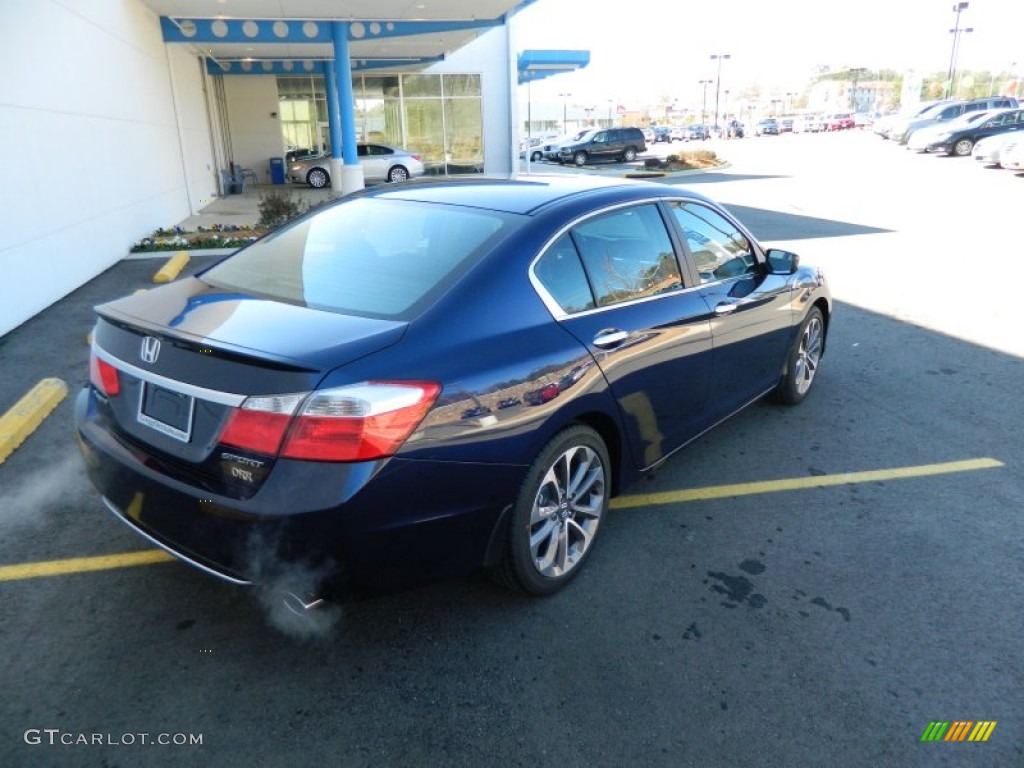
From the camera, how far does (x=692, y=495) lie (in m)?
4.15

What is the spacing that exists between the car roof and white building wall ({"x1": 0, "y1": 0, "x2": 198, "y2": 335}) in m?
5.34

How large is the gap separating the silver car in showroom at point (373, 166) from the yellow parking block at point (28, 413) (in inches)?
848

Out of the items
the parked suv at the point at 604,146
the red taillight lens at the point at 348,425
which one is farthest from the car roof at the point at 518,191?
the parked suv at the point at 604,146

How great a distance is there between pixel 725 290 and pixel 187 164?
648 inches

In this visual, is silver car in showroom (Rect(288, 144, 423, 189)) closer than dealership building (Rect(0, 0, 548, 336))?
No

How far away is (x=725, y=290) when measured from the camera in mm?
4180

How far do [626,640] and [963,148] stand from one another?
3585cm

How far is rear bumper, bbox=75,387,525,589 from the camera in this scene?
237 centimetres

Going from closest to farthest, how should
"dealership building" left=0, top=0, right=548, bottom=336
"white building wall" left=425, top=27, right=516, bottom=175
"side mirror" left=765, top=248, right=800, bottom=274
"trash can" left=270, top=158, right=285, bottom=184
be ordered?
"side mirror" left=765, top=248, right=800, bottom=274 → "dealership building" left=0, top=0, right=548, bottom=336 → "white building wall" left=425, top=27, right=516, bottom=175 → "trash can" left=270, top=158, right=285, bottom=184

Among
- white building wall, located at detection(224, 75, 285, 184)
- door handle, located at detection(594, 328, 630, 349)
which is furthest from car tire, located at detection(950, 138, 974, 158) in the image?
door handle, located at detection(594, 328, 630, 349)

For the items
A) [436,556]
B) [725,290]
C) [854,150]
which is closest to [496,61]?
[854,150]

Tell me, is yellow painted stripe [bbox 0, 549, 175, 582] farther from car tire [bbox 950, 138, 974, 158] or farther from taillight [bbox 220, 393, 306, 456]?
car tire [bbox 950, 138, 974, 158]

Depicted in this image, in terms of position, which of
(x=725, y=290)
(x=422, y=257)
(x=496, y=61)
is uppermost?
(x=496, y=61)

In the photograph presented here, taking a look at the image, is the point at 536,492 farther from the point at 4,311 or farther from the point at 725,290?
the point at 4,311
